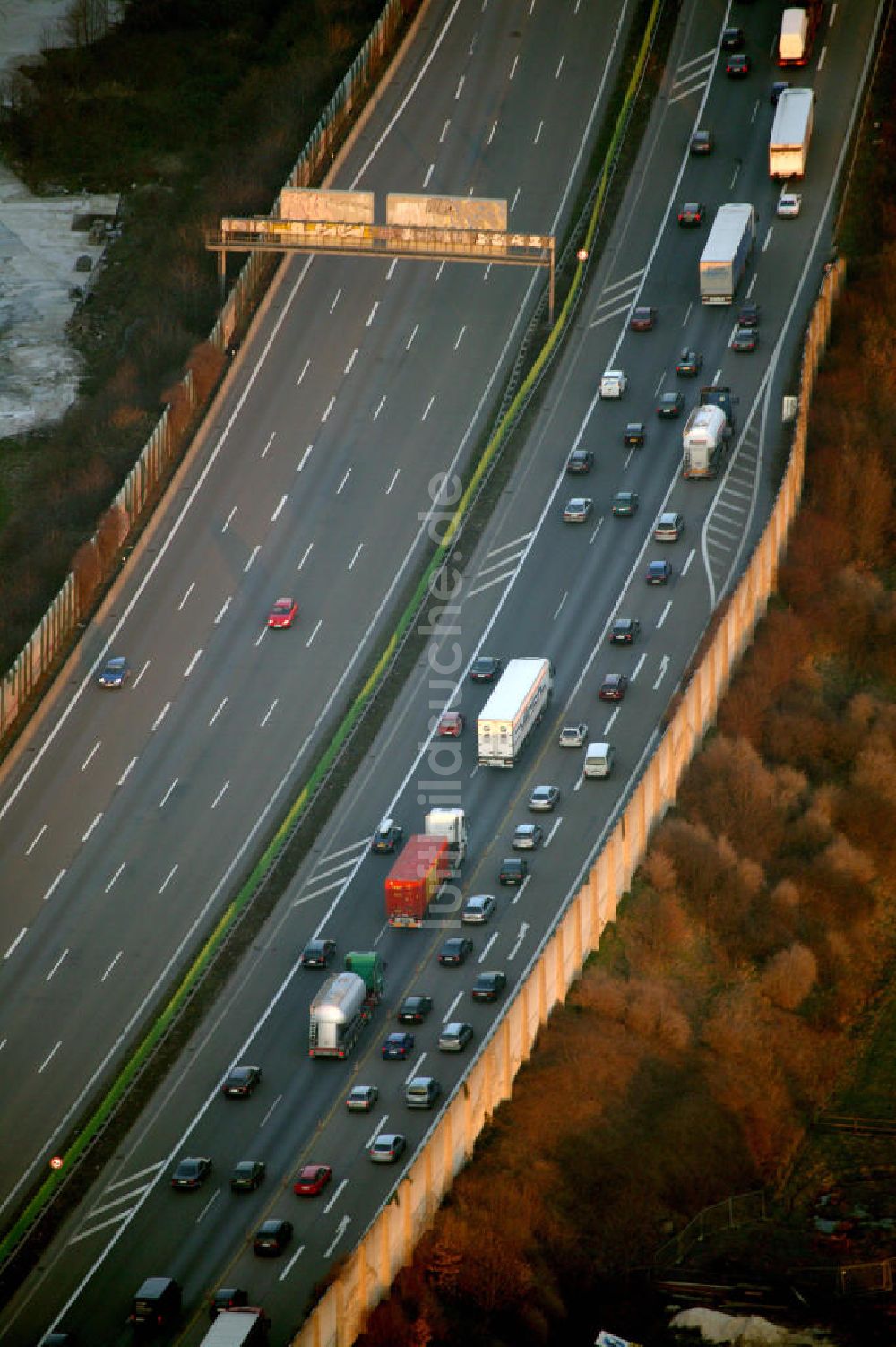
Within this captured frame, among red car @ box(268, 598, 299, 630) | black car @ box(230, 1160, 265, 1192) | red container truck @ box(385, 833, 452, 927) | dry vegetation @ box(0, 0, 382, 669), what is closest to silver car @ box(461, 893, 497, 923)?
red container truck @ box(385, 833, 452, 927)

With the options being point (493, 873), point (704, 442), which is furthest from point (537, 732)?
point (704, 442)

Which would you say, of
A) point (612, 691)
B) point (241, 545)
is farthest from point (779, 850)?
point (241, 545)

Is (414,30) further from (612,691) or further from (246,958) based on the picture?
(246,958)

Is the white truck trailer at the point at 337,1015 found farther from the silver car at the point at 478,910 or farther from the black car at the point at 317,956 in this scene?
the silver car at the point at 478,910

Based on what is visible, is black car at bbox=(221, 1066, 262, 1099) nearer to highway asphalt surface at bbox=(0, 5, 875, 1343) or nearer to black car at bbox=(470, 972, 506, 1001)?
highway asphalt surface at bbox=(0, 5, 875, 1343)

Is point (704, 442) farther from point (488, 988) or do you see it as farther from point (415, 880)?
point (488, 988)

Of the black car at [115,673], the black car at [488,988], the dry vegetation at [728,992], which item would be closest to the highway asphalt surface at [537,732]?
the black car at [488,988]
